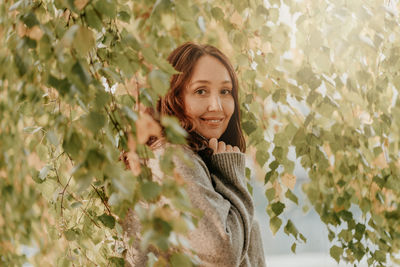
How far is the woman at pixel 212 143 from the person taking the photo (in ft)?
3.30

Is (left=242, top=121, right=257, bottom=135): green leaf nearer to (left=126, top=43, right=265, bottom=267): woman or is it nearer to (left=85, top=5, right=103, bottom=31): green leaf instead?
(left=126, top=43, right=265, bottom=267): woman

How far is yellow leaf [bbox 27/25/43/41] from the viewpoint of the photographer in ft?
2.44

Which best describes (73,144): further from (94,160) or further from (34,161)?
(34,161)

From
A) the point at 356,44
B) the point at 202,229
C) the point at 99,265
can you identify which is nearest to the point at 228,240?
the point at 202,229

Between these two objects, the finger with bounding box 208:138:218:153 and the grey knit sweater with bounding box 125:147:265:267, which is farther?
the finger with bounding box 208:138:218:153

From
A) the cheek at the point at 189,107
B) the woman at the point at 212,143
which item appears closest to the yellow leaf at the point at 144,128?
the woman at the point at 212,143

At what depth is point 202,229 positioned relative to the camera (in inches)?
37.4

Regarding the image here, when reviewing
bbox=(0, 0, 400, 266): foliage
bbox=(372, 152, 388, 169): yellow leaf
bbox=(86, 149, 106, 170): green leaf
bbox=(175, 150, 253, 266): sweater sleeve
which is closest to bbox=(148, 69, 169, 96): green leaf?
bbox=(0, 0, 400, 266): foliage

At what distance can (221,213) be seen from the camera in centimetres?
98

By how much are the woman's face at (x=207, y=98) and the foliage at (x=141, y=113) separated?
0.32ft

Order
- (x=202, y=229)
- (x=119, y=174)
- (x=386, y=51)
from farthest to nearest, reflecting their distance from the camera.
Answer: (x=386, y=51) → (x=202, y=229) → (x=119, y=174)

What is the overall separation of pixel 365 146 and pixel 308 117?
365 millimetres

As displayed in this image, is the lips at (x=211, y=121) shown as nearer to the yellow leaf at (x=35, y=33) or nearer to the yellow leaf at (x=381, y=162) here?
the yellow leaf at (x=35, y=33)

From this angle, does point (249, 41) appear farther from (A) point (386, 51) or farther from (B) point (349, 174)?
(B) point (349, 174)
